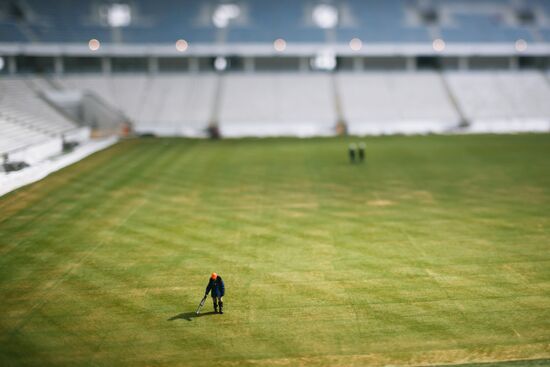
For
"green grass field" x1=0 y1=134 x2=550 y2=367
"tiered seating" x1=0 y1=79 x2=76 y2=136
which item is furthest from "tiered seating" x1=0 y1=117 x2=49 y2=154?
"green grass field" x1=0 y1=134 x2=550 y2=367

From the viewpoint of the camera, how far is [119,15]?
58969 mm

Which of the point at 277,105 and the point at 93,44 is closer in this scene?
the point at 277,105

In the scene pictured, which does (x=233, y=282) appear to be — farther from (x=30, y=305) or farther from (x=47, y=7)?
(x=47, y=7)

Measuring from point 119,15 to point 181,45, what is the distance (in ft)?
23.0

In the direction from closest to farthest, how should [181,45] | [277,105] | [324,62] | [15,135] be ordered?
[15,135], [277,105], [181,45], [324,62]

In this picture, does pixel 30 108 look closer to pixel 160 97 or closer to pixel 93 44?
pixel 160 97

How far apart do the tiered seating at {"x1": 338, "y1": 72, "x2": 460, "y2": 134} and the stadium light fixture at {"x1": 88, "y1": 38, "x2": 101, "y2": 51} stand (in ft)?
73.9

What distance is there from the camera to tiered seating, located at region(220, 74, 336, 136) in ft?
171

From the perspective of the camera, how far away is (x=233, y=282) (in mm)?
17688

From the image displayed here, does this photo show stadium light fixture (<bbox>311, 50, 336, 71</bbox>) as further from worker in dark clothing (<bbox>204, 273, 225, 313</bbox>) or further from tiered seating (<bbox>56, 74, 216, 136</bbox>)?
worker in dark clothing (<bbox>204, 273, 225, 313</bbox>)

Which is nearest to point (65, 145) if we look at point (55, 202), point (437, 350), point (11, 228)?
point (55, 202)

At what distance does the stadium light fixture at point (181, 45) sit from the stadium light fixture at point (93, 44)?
280 inches

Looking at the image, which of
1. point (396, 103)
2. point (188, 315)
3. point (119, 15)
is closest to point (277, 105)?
point (396, 103)

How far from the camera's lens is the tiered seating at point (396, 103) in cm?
5212
